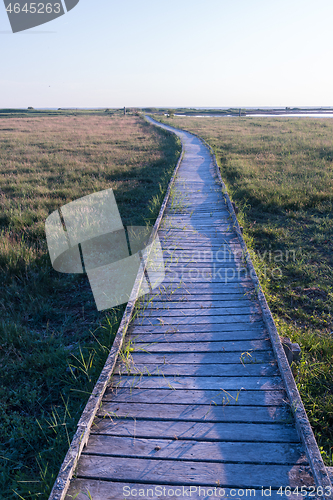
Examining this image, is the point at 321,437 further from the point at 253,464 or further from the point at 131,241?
the point at 131,241

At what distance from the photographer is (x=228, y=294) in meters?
4.12

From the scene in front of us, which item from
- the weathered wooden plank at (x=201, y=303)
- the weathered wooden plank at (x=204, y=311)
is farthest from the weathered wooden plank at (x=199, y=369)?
the weathered wooden plank at (x=201, y=303)

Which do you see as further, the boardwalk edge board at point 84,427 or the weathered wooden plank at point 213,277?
the weathered wooden plank at point 213,277

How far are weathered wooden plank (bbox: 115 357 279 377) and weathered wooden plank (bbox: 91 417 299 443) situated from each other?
518 millimetres

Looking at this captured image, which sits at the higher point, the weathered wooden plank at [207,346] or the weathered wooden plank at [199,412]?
the weathered wooden plank at [207,346]

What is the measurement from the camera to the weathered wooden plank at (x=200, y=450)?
2127mm

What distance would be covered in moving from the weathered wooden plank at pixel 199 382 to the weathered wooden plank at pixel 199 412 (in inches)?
7.6

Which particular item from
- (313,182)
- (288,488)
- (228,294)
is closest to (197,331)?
(228,294)

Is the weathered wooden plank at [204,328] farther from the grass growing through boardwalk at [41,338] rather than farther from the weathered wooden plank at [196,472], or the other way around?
the weathered wooden plank at [196,472]

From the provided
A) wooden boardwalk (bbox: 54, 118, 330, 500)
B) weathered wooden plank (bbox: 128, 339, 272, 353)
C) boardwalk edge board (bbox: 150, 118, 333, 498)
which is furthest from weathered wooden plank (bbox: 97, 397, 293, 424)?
weathered wooden plank (bbox: 128, 339, 272, 353)

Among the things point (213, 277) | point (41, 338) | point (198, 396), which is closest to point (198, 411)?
point (198, 396)

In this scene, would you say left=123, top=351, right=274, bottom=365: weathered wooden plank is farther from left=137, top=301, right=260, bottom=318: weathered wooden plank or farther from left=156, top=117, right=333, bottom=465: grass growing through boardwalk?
left=137, top=301, right=260, bottom=318: weathered wooden plank

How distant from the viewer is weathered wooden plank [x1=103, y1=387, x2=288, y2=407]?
2.57m

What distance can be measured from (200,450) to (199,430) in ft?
0.52
